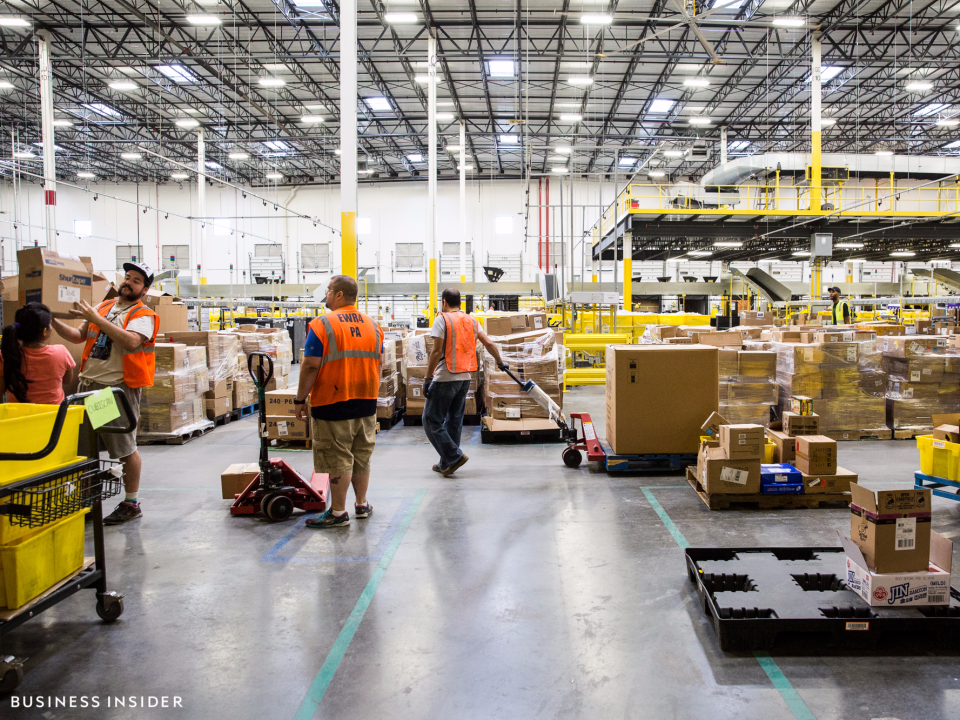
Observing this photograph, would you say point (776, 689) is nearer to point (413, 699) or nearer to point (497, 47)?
point (413, 699)

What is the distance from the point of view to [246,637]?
2592 millimetres

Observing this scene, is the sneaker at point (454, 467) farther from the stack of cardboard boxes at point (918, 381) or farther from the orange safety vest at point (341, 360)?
the stack of cardboard boxes at point (918, 381)

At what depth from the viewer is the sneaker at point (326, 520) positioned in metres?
3.99

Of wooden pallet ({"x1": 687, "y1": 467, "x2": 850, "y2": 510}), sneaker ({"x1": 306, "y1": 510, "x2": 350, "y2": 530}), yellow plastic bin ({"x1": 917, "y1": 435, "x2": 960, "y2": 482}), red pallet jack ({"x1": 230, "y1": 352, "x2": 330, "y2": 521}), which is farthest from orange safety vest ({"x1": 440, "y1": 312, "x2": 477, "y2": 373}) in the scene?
yellow plastic bin ({"x1": 917, "y1": 435, "x2": 960, "y2": 482})

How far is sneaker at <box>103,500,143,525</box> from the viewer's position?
13.6 feet

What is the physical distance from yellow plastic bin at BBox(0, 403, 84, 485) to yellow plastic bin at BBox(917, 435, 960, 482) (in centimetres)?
550

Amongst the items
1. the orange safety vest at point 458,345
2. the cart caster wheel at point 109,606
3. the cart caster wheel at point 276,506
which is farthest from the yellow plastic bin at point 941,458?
the cart caster wheel at point 109,606

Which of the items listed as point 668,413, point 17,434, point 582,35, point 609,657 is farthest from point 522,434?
point 582,35

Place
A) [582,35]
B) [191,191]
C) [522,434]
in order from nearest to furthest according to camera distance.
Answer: [522,434] < [582,35] < [191,191]

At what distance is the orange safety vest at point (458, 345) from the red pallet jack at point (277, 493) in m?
1.61

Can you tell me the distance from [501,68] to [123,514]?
1792 cm

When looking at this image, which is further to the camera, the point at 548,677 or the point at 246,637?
the point at 246,637

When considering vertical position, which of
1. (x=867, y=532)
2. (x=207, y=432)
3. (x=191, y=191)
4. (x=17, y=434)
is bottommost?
(x=207, y=432)

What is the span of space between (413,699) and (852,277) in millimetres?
35803
